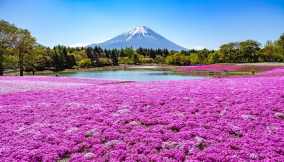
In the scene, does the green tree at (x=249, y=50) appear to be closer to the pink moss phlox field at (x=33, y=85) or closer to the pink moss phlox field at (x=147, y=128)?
the pink moss phlox field at (x=33, y=85)

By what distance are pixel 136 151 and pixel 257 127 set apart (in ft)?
19.3

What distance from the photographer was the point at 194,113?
15.4m

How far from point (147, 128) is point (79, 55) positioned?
139 metres

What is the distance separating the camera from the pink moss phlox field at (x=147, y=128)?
9.98 metres

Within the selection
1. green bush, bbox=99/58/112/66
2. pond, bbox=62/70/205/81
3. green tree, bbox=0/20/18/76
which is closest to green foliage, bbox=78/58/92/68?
green bush, bbox=99/58/112/66

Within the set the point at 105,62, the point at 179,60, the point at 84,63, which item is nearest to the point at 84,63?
the point at 84,63

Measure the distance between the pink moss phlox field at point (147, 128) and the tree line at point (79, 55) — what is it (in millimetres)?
48310

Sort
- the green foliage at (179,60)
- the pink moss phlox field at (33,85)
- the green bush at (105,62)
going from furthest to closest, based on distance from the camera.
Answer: the green foliage at (179,60)
the green bush at (105,62)
the pink moss phlox field at (33,85)

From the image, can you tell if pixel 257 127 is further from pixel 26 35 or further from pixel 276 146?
pixel 26 35

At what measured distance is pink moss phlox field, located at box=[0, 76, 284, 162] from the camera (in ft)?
32.7

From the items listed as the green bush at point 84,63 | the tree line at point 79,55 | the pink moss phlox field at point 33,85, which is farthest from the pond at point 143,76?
the green bush at point 84,63

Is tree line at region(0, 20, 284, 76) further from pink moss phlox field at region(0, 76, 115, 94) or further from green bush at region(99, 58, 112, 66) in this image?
pink moss phlox field at region(0, 76, 115, 94)

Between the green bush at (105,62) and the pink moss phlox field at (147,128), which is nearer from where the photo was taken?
the pink moss phlox field at (147,128)

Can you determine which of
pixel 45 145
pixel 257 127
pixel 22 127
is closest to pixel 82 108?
pixel 22 127
